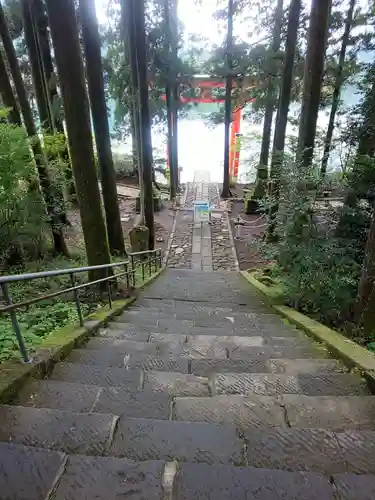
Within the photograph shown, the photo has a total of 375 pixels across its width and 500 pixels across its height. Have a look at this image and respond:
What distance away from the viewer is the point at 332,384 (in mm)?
2229

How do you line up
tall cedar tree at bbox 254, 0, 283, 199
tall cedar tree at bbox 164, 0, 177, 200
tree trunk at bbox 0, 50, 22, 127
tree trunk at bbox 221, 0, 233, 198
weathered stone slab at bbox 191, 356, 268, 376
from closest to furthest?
1. weathered stone slab at bbox 191, 356, 268, 376
2. tree trunk at bbox 0, 50, 22, 127
3. tall cedar tree at bbox 254, 0, 283, 199
4. tall cedar tree at bbox 164, 0, 177, 200
5. tree trunk at bbox 221, 0, 233, 198

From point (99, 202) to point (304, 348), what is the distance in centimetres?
345

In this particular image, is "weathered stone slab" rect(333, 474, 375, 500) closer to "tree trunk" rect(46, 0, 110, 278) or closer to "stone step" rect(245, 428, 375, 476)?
"stone step" rect(245, 428, 375, 476)

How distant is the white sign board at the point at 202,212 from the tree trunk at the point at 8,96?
8048 mm

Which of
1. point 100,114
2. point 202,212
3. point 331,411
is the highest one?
point 100,114

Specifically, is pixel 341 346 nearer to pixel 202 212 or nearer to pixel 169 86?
pixel 202 212

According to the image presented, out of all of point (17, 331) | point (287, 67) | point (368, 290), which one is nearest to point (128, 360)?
point (17, 331)

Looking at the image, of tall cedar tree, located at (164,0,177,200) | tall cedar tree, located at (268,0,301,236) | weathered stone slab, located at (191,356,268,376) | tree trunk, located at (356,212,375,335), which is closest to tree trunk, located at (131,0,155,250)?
tall cedar tree, located at (268,0,301,236)

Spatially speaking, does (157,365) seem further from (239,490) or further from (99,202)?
(99,202)

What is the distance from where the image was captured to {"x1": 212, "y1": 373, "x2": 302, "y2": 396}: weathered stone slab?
83.2 inches

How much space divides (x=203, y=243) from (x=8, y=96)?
7.57 m

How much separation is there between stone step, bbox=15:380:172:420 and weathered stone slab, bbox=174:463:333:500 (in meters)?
0.52

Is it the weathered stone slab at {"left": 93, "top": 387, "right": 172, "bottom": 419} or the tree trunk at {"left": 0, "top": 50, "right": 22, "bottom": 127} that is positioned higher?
the tree trunk at {"left": 0, "top": 50, "right": 22, "bottom": 127}

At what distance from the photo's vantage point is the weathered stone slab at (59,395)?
1.80 meters
